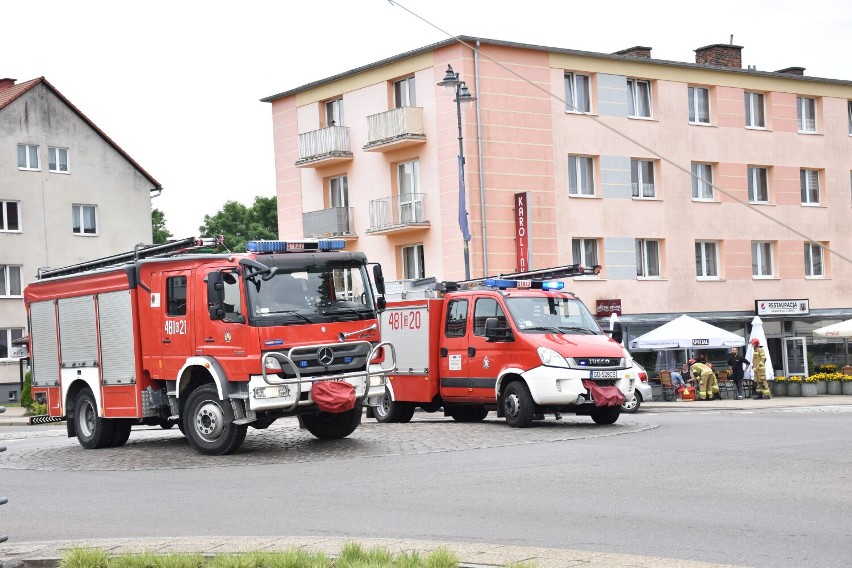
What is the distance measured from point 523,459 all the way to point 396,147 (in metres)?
29.6

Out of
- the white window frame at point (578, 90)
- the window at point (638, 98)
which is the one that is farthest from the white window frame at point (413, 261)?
the window at point (638, 98)

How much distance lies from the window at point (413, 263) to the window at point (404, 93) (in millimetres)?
5065

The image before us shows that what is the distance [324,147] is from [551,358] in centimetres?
2843

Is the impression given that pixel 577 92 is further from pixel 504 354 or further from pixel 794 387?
pixel 504 354

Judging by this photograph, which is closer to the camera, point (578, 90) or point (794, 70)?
point (578, 90)

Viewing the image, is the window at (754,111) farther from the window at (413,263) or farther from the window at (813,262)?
the window at (413,263)

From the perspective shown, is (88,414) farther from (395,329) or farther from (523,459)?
(523,459)

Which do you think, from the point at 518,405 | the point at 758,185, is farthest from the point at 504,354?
the point at 758,185

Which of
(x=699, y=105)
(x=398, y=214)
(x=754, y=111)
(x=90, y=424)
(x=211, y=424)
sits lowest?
(x=90, y=424)

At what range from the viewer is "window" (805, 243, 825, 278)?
5069 centimetres

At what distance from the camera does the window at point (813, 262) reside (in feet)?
166

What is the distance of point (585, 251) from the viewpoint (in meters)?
44.8

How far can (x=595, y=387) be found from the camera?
19.4m

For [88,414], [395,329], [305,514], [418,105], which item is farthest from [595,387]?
[418,105]
